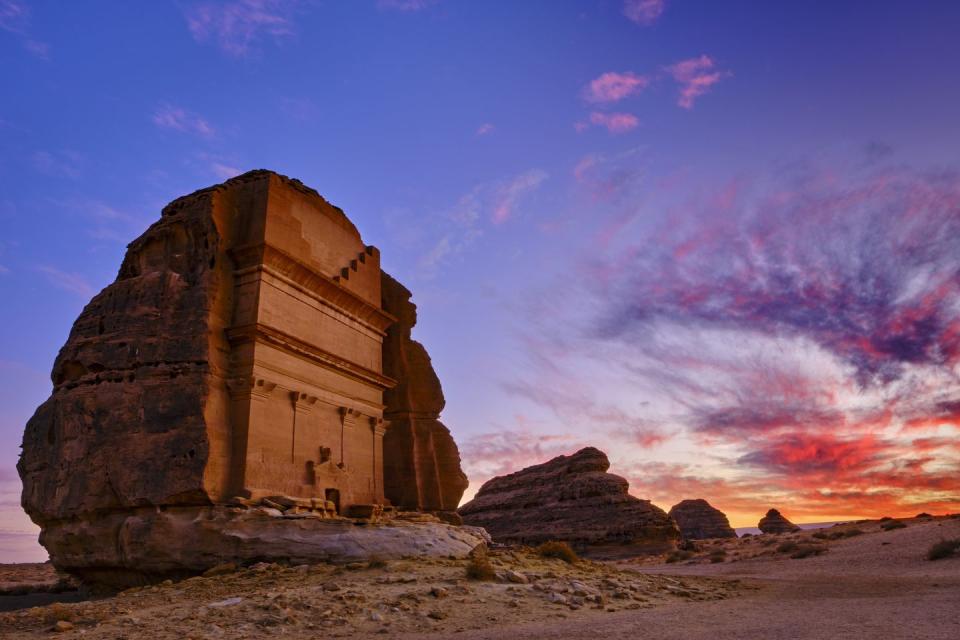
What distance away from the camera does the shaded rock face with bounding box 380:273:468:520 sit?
19.7 metres

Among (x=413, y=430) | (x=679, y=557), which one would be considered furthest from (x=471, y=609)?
(x=679, y=557)

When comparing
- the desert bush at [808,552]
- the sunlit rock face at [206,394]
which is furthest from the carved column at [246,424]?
the desert bush at [808,552]

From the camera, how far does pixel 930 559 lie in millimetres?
20812

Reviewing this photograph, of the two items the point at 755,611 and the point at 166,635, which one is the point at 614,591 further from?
the point at 166,635

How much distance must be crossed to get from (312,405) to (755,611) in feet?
32.7

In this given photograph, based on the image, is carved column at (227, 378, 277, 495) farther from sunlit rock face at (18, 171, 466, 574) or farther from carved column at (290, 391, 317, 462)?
carved column at (290, 391, 317, 462)

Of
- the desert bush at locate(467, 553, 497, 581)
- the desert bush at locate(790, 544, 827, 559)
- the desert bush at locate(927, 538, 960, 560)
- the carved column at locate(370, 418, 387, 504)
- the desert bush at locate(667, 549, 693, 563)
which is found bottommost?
the desert bush at locate(667, 549, 693, 563)

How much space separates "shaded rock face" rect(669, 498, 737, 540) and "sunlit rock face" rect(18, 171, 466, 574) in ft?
233

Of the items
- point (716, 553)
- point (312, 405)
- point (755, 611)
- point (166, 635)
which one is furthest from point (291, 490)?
point (716, 553)

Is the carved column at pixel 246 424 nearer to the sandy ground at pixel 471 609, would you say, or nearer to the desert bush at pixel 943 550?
the sandy ground at pixel 471 609

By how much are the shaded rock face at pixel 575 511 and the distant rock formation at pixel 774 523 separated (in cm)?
2967

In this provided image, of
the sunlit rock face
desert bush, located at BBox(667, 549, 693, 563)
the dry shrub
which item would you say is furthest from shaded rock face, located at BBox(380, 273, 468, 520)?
desert bush, located at BBox(667, 549, 693, 563)

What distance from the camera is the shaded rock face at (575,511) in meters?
48.0

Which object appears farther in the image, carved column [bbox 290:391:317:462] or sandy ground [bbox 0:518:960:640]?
carved column [bbox 290:391:317:462]
